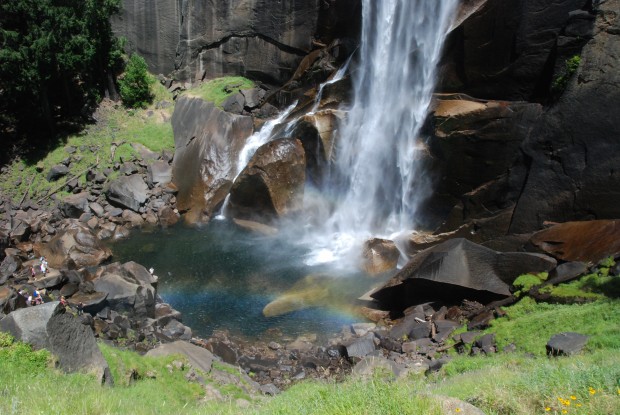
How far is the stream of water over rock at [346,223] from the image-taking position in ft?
61.0

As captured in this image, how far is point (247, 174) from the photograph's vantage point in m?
25.6

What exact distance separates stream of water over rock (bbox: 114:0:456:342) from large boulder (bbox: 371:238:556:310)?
7.77ft

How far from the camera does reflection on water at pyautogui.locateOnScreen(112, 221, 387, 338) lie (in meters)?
17.0

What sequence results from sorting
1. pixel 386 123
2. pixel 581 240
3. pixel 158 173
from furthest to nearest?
pixel 158 173 → pixel 386 123 → pixel 581 240

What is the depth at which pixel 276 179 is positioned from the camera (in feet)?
82.6

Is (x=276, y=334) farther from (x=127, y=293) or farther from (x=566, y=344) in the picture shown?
(x=566, y=344)

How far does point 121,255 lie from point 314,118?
35.8ft

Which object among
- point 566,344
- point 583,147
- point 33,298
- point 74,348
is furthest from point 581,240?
point 33,298

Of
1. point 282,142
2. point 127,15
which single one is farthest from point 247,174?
point 127,15

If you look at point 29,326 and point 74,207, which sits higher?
point 29,326

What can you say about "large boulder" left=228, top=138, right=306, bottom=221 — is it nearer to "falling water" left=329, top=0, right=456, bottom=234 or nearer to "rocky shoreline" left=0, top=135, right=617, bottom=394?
"falling water" left=329, top=0, right=456, bottom=234

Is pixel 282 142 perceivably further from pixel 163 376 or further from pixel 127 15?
pixel 127 15

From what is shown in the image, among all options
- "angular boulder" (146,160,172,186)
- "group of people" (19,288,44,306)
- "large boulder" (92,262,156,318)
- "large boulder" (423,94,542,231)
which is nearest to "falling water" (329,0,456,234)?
"large boulder" (423,94,542,231)

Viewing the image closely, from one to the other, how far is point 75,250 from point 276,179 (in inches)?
370
